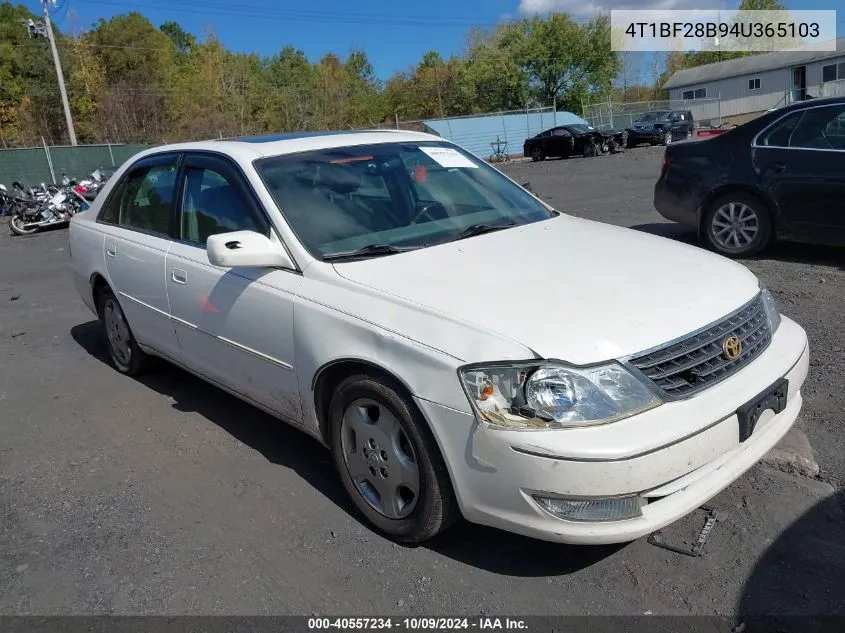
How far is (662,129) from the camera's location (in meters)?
30.2

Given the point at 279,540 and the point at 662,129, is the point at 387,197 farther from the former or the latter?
the point at 662,129

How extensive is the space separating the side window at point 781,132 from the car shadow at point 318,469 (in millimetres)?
5253

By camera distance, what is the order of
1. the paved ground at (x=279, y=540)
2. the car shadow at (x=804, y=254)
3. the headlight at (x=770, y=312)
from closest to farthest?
1. the paved ground at (x=279, y=540)
2. the headlight at (x=770, y=312)
3. the car shadow at (x=804, y=254)

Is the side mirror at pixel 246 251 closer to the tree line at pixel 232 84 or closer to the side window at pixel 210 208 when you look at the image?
the side window at pixel 210 208

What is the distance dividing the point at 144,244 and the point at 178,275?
62 centimetres

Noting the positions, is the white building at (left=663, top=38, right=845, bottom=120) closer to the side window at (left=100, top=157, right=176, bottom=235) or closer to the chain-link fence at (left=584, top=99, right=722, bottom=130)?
the chain-link fence at (left=584, top=99, right=722, bottom=130)

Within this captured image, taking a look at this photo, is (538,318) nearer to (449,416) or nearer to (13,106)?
(449,416)

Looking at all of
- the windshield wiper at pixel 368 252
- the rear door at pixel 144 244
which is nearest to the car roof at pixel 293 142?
the rear door at pixel 144 244

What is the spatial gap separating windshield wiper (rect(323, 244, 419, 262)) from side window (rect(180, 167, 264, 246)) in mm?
485

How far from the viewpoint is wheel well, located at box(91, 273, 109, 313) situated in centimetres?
510

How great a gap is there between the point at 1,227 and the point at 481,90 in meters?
51.2

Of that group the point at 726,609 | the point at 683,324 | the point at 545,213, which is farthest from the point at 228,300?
the point at 726,609

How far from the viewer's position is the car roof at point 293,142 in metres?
3.78

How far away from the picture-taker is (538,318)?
8.34ft
